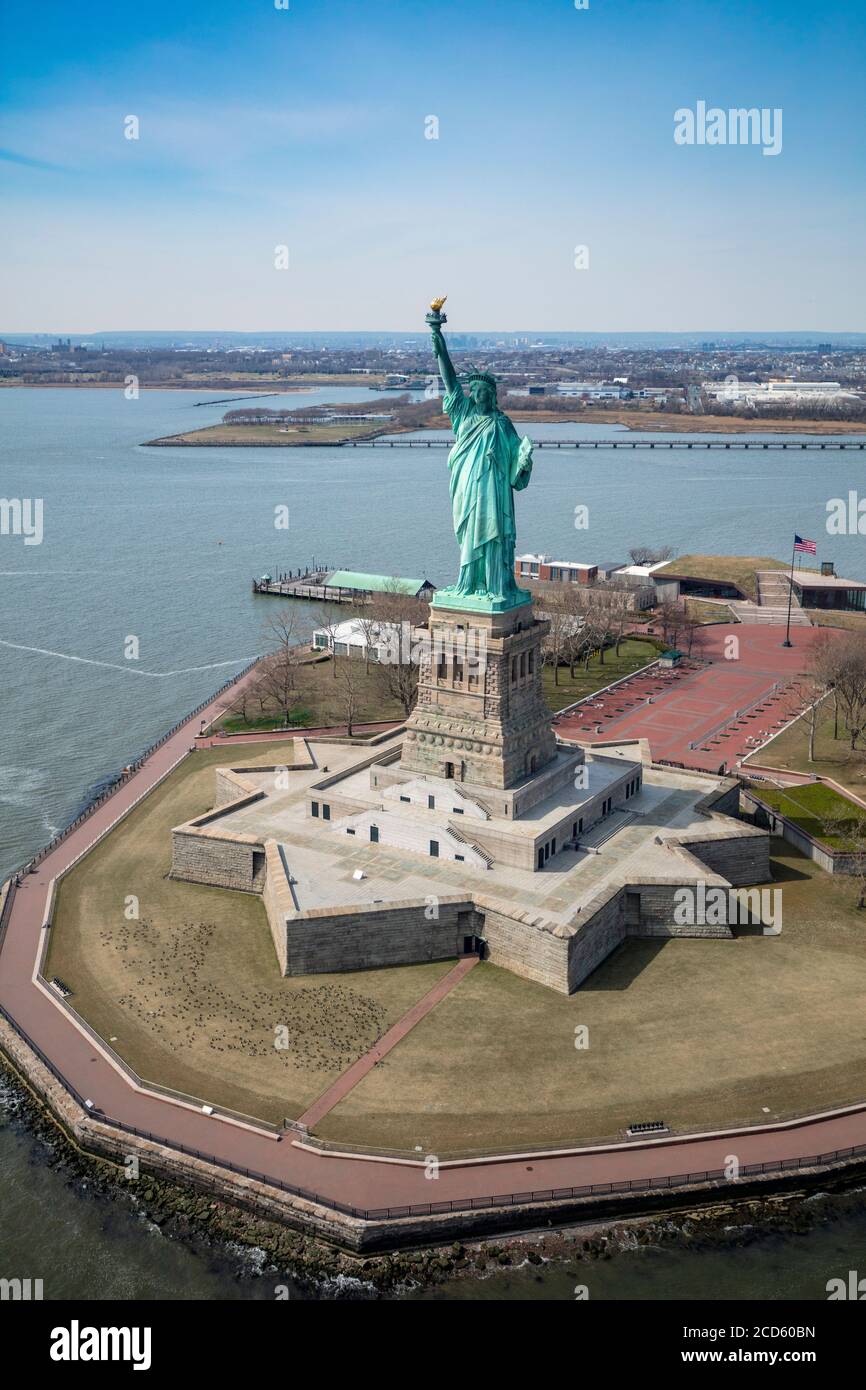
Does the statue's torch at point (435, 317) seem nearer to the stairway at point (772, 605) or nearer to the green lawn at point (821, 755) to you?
the green lawn at point (821, 755)

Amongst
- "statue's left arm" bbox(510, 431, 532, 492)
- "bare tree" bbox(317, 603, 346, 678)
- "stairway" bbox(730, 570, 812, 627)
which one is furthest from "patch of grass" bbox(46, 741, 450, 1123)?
"stairway" bbox(730, 570, 812, 627)

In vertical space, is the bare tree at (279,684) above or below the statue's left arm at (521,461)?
below

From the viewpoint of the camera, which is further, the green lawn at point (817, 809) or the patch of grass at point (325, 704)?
the patch of grass at point (325, 704)

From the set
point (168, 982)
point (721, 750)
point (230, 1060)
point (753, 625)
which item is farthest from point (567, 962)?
point (753, 625)

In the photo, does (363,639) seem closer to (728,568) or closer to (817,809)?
(817,809)

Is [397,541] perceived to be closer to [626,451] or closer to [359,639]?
[359,639]

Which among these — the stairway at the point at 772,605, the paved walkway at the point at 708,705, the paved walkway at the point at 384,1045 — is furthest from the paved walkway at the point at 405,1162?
the stairway at the point at 772,605

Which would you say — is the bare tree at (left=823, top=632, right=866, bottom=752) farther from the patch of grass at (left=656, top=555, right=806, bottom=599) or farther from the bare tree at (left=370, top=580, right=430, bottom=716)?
the patch of grass at (left=656, top=555, right=806, bottom=599)

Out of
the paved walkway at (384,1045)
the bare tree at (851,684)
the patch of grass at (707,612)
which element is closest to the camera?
the paved walkway at (384,1045)

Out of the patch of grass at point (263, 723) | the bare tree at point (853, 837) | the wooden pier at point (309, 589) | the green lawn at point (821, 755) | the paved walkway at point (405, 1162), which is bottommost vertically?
the paved walkway at point (405, 1162)
